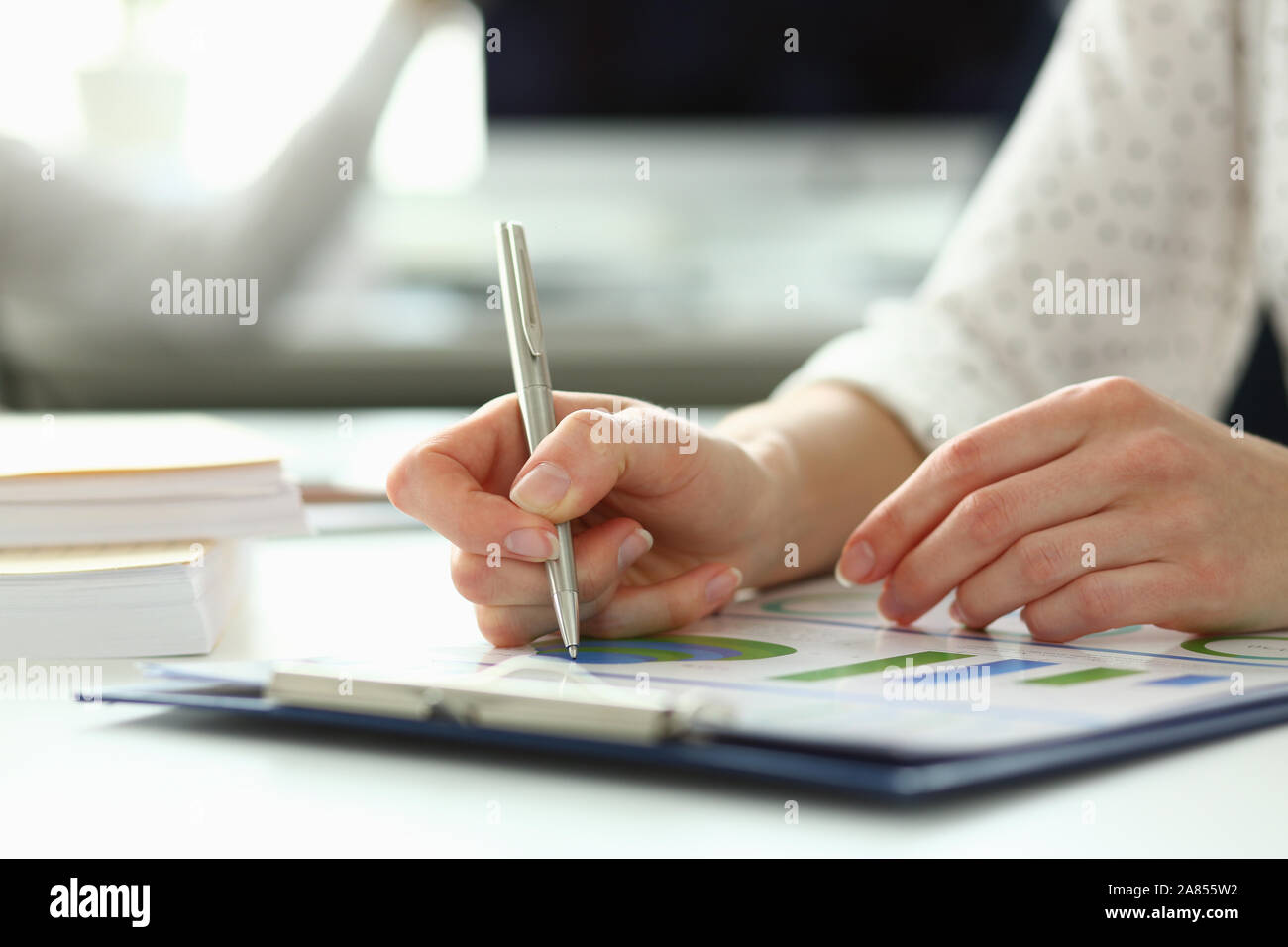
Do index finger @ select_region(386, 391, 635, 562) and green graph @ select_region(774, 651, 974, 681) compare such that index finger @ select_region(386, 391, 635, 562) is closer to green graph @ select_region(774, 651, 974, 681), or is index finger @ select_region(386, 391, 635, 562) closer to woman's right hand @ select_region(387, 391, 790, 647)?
woman's right hand @ select_region(387, 391, 790, 647)

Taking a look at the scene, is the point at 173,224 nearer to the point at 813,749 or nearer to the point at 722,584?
the point at 722,584

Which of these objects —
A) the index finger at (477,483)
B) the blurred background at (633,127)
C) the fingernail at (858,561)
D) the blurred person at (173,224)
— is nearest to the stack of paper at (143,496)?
the index finger at (477,483)

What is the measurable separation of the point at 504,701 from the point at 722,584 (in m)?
0.19

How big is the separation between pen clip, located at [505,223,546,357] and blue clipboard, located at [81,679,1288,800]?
0.60 ft

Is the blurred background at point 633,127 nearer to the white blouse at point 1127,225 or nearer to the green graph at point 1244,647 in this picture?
the white blouse at point 1127,225

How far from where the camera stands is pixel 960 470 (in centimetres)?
50

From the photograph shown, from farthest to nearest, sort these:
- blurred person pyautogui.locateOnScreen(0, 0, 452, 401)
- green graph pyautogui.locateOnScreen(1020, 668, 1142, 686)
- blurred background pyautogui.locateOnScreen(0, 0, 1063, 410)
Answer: blurred background pyautogui.locateOnScreen(0, 0, 1063, 410) → blurred person pyautogui.locateOnScreen(0, 0, 452, 401) → green graph pyautogui.locateOnScreen(1020, 668, 1142, 686)

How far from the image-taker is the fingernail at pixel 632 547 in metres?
0.49

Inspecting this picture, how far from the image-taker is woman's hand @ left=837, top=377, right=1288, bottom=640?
48 centimetres

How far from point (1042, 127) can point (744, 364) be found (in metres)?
0.75

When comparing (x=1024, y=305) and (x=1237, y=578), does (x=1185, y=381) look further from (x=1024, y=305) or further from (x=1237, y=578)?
(x=1237, y=578)

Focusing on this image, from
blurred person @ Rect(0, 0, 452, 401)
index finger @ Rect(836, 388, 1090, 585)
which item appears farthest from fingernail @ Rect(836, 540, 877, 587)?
blurred person @ Rect(0, 0, 452, 401)

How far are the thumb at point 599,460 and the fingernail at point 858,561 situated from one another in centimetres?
8

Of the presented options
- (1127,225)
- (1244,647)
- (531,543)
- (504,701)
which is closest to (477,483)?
(531,543)
